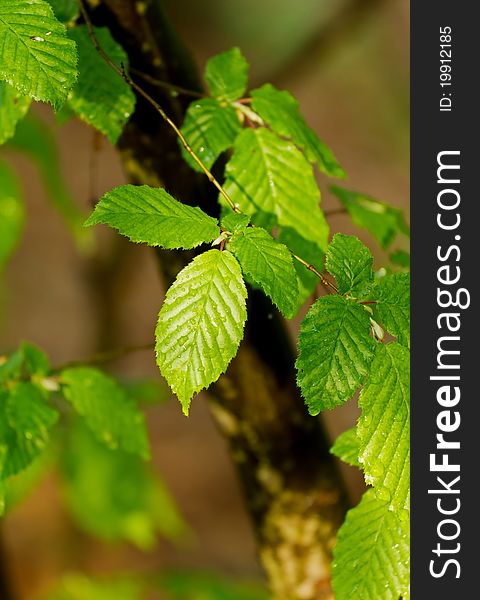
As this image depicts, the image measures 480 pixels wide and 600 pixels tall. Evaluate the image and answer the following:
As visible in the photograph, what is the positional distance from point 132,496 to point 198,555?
1396mm

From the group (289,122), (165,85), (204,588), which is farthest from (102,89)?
(204,588)

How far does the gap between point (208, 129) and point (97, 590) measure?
1.20 meters

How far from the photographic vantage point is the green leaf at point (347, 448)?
0.71 metres

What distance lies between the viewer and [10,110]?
0.72m

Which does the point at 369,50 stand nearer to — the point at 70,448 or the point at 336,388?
the point at 70,448

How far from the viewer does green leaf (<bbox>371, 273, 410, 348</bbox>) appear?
2.03ft

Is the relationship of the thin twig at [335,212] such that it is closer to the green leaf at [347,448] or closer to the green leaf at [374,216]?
the green leaf at [374,216]

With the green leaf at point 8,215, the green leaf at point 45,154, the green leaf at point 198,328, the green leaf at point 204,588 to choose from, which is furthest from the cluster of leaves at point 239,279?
the green leaf at point 204,588

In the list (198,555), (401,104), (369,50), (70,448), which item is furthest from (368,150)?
(70,448)

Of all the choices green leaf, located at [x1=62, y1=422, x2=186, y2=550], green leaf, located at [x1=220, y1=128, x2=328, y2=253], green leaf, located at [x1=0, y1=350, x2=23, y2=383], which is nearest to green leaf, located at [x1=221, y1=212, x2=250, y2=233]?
green leaf, located at [x1=220, y1=128, x2=328, y2=253]

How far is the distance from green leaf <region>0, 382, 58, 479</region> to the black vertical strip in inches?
14.6

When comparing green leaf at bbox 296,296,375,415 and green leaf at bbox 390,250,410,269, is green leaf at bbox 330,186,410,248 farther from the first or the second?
green leaf at bbox 296,296,375,415

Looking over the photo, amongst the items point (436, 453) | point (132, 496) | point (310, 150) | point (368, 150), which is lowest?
point (436, 453)

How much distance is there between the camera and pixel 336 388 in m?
0.57
